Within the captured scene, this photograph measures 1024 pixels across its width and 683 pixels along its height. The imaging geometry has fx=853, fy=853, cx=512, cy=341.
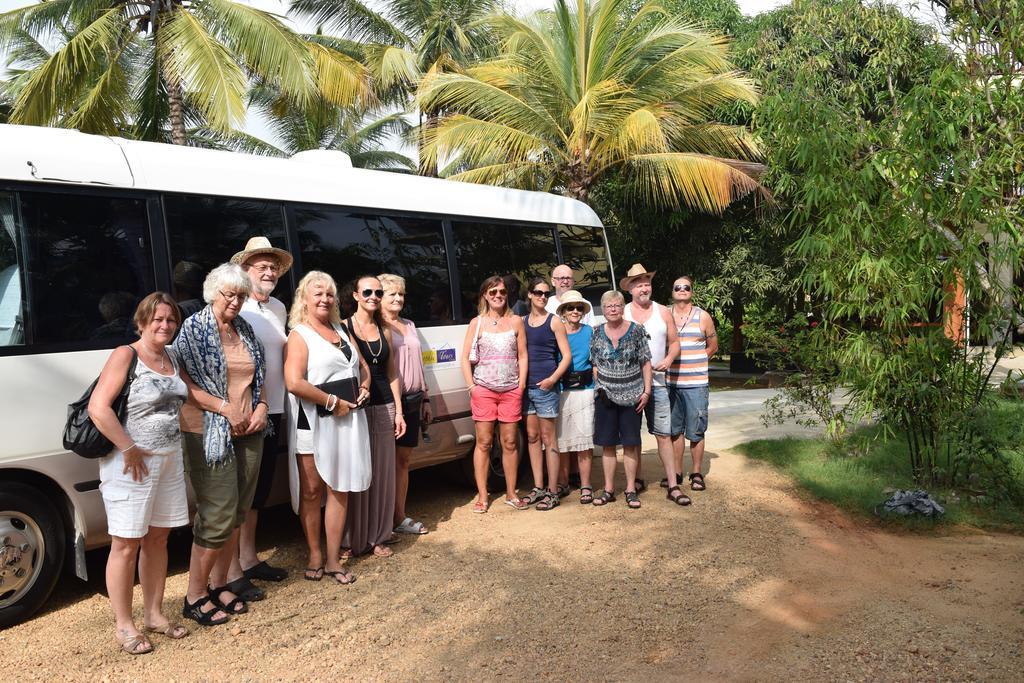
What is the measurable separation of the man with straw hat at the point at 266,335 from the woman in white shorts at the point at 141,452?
0.76 metres

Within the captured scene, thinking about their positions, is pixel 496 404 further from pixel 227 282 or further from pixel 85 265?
pixel 85 265

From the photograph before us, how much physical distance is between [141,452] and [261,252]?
1.50 m

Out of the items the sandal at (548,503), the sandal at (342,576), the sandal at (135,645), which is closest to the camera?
the sandal at (135,645)

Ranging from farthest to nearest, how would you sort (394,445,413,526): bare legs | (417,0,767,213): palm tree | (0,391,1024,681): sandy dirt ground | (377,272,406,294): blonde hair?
(417,0,767,213): palm tree
(394,445,413,526): bare legs
(377,272,406,294): blonde hair
(0,391,1024,681): sandy dirt ground

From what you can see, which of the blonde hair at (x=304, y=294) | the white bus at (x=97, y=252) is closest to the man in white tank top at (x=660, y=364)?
the white bus at (x=97, y=252)

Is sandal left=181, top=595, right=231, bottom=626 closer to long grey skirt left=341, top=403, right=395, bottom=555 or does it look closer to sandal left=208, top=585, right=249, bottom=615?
sandal left=208, top=585, right=249, bottom=615

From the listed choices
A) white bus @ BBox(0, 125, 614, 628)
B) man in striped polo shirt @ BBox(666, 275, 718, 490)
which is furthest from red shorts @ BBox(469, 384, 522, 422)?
man in striped polo shirt @ BBox(666, 275, 718, 490)

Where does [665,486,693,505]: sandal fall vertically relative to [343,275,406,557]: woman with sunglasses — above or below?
below

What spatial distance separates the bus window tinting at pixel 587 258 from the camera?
27.8 ft

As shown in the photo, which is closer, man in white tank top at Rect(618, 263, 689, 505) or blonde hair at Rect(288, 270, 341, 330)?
blonde hair at Rect(288, 270, 341, 330)

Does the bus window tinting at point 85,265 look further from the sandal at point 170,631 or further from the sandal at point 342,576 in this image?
the sandal at point 342,576

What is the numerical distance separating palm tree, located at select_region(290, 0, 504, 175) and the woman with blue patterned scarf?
15.0m

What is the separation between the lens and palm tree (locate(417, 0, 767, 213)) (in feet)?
45.3

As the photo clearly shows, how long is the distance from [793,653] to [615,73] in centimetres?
1172
